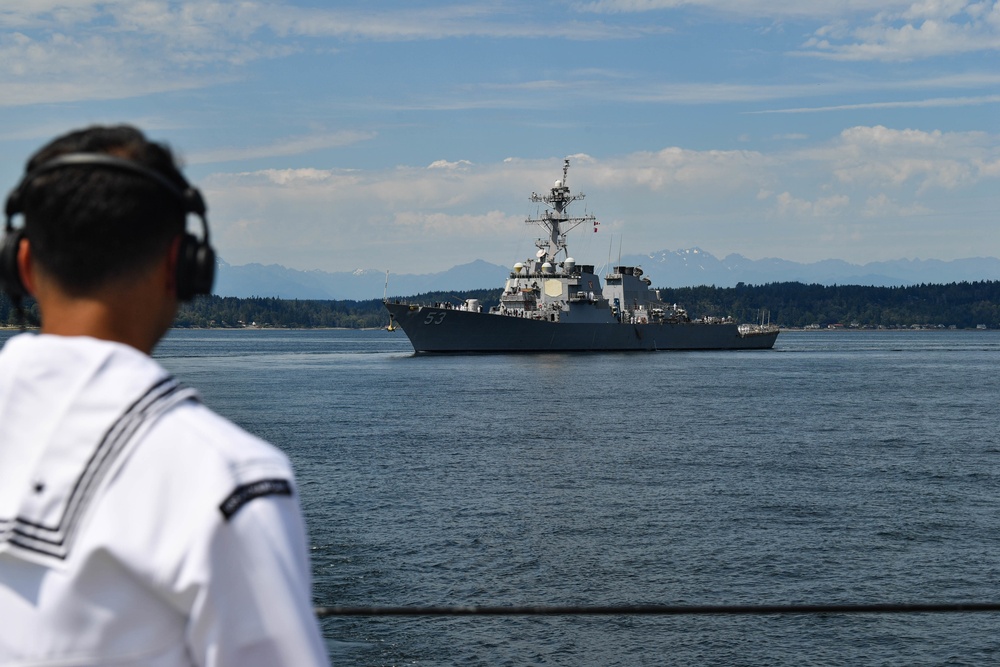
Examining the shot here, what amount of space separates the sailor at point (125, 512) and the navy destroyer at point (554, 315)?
66622mm

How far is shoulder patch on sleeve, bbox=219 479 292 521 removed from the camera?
1.12 m

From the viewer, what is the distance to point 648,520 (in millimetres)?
19438

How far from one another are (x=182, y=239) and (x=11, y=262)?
0.24 meters

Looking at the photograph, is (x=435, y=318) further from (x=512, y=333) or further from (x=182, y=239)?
(x=182, y=239)

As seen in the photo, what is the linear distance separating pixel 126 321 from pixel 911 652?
13590 millimetres

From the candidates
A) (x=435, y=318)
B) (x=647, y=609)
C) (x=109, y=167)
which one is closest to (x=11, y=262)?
(x=109, y=167)

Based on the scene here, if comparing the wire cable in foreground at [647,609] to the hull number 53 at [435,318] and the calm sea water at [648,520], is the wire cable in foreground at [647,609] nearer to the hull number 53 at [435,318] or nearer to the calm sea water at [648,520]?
the calm sea water at [648,520]

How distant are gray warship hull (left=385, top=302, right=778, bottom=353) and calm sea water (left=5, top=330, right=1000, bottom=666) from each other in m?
28.8

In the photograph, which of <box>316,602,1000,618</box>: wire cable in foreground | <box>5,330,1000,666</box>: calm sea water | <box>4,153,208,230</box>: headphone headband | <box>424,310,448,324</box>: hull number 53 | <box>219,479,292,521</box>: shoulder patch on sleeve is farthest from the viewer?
<box>424,310,448,324</box>: hull number 53

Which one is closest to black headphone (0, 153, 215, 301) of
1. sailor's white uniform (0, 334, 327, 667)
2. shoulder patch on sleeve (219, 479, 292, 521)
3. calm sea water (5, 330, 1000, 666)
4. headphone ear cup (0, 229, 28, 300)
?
headphone ear cup (0, 229, 28, 300)

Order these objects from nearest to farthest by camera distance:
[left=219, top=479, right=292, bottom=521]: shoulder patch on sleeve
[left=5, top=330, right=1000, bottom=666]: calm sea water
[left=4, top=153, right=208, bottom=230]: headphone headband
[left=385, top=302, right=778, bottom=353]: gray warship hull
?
1. [left=219, top=479, right=292, bottom=521]: shoulder patch on sleeve
2. [left=4, top=153, right=208, bottom=230]: headphone headband
3. [left=5, top=330, right=1000, bottom=666]: calm sea water
4. [left=385, top=302, right=778, bottom=353]: gray warship hull

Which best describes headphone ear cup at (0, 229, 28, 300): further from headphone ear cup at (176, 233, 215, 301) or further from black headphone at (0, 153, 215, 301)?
headphone ear cup at (176, 233, 215, 301)

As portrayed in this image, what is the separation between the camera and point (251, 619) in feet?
3.69

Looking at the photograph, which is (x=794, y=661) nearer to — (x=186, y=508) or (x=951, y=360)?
(x=186, y=508)
